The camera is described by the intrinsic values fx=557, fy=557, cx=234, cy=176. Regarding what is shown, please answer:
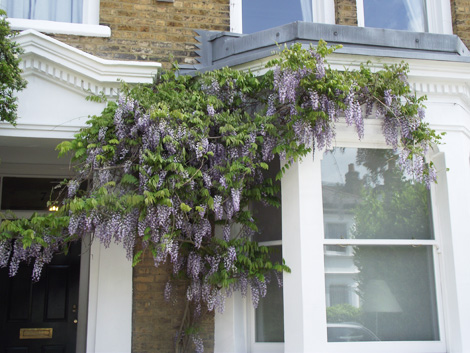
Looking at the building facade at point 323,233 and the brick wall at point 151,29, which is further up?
the brick wall at point 151,29

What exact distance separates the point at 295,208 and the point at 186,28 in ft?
7.49

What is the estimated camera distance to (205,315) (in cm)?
518

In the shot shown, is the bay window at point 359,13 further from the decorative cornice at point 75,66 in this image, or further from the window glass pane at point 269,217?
the window glass pane at point 269,217

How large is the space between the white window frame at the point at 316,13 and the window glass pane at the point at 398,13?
56 centimetres

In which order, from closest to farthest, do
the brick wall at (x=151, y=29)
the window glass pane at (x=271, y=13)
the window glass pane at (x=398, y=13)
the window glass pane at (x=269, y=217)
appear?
the window glass pane at (x=269, y=217) → the brick wall at (x=151, y=29) → the window glass pane at (x=271, y=13) → the window glass pane at (x=398, y=13)

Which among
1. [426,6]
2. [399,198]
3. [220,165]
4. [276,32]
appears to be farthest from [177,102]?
[426,6]

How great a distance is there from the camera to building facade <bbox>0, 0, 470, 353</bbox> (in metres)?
4.84

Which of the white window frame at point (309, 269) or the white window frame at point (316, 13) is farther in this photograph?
the white window frame at point (316, 13)

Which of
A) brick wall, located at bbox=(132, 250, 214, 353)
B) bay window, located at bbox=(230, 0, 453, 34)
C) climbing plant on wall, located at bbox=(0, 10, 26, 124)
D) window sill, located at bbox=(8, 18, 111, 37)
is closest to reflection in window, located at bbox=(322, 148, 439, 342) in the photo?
brick wall, located at bbox=(132, 250, 214, 353)

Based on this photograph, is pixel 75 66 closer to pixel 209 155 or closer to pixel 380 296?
pixel 209 155

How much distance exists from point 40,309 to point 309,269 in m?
3.38

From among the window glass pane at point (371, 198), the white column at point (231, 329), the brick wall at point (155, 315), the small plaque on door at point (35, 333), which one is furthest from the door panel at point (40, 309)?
the window glass pane at point (371, 198)

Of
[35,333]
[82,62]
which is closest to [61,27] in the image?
[82,62]

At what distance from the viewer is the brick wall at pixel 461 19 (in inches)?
244
